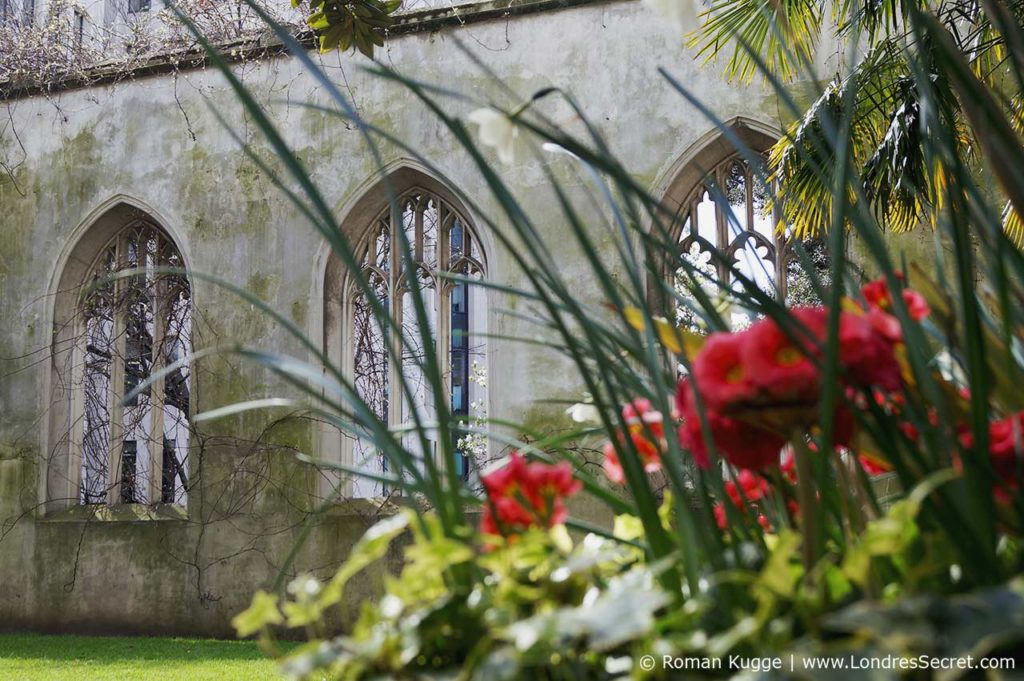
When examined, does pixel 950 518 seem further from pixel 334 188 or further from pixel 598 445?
pixel 334 188

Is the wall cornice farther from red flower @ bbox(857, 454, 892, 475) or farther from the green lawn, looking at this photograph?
red flower @ bbox(857, 454, 892, 475)

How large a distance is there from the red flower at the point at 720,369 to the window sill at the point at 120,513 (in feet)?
Result: 23.8

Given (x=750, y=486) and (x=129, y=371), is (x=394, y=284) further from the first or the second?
(x=750, y=486)

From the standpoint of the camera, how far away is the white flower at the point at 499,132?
2.97 feet

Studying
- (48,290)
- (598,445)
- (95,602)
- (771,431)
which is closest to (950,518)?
(771,431)

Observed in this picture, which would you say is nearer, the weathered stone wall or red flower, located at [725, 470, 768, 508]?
red flower, located at [725, 470, 768, 508]

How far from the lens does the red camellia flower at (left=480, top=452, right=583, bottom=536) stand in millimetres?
844

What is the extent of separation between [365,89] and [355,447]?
2.50m

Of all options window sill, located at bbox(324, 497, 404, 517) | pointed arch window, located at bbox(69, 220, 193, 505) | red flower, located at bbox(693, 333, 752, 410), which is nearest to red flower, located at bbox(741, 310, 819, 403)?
red flower, located at bbox(693, 333, 752, 410)

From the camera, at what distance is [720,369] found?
0.70 meters

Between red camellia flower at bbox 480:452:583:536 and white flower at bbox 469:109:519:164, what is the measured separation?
0.83 ft

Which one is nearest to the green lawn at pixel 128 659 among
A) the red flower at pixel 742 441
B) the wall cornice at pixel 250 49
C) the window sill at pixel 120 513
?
the window sill at pixel 120 513

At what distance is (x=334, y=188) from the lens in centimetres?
753

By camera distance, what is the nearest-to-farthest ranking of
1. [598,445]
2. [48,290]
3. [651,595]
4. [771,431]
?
[651,595], [771,431], [598,445], [48,290]
